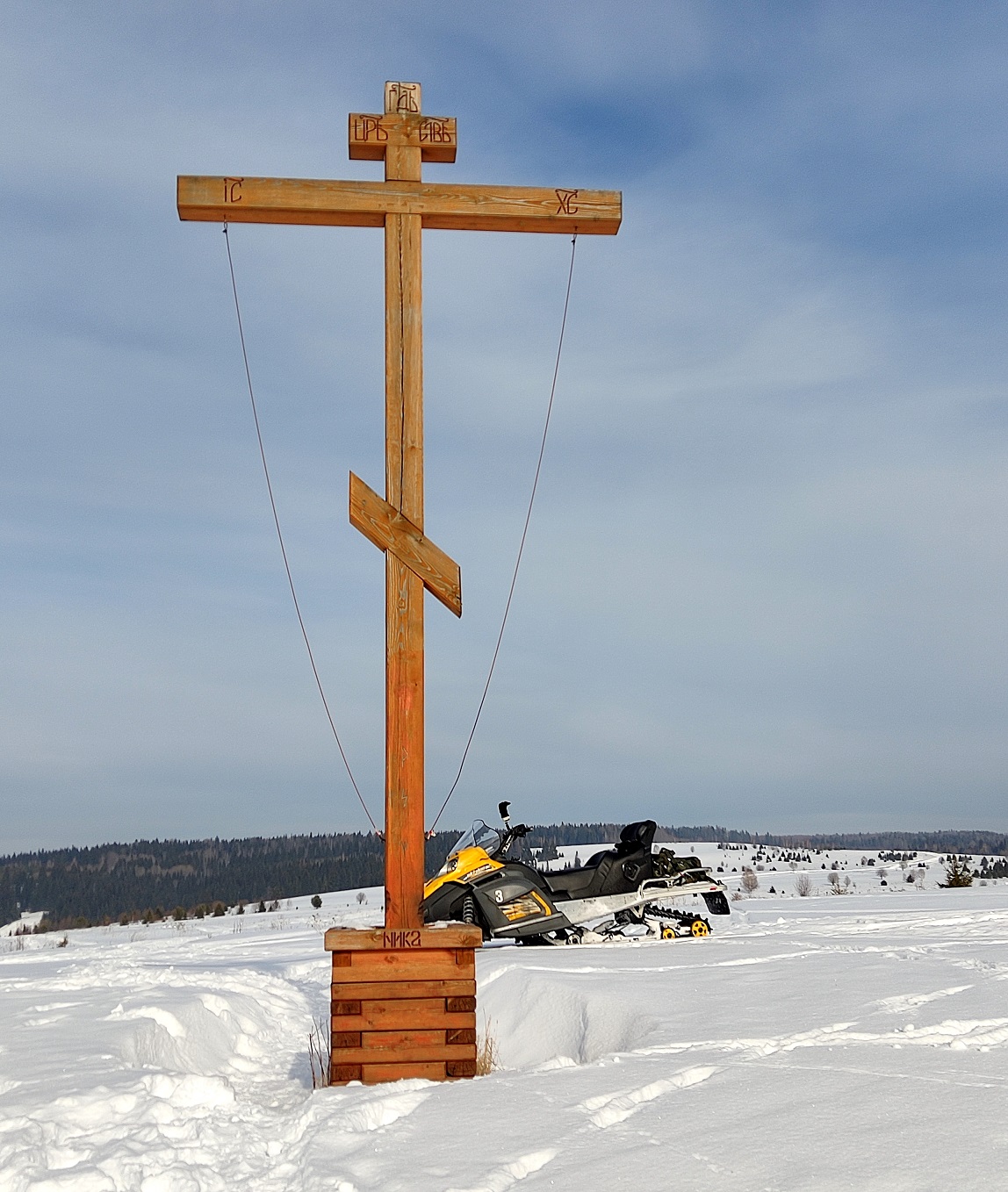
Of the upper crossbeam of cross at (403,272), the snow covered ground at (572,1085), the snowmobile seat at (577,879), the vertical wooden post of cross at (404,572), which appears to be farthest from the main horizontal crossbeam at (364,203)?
the snowmobile seat at (577,879)

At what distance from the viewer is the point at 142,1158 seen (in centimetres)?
382

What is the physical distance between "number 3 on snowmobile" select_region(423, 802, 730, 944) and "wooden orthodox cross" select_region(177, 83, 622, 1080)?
3.37 metres

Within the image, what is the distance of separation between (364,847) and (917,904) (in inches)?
2632

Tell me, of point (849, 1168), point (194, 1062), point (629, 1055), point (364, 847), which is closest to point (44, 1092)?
point (194, 1062)

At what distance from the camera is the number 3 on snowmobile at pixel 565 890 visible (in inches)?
362

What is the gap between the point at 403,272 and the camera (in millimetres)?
5953

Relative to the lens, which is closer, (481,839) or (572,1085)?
(572,1085)

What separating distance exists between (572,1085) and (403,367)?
361 centimetres

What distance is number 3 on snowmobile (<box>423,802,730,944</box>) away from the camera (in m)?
9.19

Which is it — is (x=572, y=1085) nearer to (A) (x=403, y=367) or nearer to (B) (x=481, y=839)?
(A) (x=403, y=367)

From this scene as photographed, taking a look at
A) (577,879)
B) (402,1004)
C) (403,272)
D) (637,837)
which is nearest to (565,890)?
(577,879)

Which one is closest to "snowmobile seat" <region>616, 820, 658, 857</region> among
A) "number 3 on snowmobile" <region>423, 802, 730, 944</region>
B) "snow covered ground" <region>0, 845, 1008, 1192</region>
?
"number 3 on snowmobile" <region>423, 802, 730, 944</region>

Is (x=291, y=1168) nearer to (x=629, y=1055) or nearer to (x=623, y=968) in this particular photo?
(x=629, y=1055)

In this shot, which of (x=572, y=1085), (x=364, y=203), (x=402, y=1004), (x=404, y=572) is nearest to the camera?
(x=572, y=1085)
